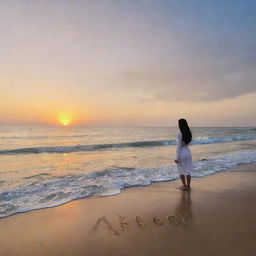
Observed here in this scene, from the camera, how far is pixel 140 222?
388 centimetres

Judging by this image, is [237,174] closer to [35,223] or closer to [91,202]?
[91,202]

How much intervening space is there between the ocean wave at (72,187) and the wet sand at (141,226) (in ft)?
1.51

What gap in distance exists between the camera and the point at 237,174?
7977mm

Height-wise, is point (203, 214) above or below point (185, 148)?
below

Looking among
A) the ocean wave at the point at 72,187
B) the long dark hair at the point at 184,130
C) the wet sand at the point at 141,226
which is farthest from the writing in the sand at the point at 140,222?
the long dark hair at the point at 184,130

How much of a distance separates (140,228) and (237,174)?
225 inches

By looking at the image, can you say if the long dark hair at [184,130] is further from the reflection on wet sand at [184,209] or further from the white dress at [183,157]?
the reflection on wet sand at [184,209]

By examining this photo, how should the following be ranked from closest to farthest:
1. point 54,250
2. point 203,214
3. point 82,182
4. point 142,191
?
point 54,250, point 203,214, point 142,191, point 82,182

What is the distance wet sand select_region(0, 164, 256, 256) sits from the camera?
304 cm

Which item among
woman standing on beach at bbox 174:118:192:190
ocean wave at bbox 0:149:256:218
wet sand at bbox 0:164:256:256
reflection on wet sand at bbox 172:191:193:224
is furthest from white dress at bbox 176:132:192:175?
ocean wave at bbox 0:149:256:218

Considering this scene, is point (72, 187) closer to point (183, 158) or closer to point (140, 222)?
point (140, 222)

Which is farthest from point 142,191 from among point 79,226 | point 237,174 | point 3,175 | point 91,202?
point 3,175

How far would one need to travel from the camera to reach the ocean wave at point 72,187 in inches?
198

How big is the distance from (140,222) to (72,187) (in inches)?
123
